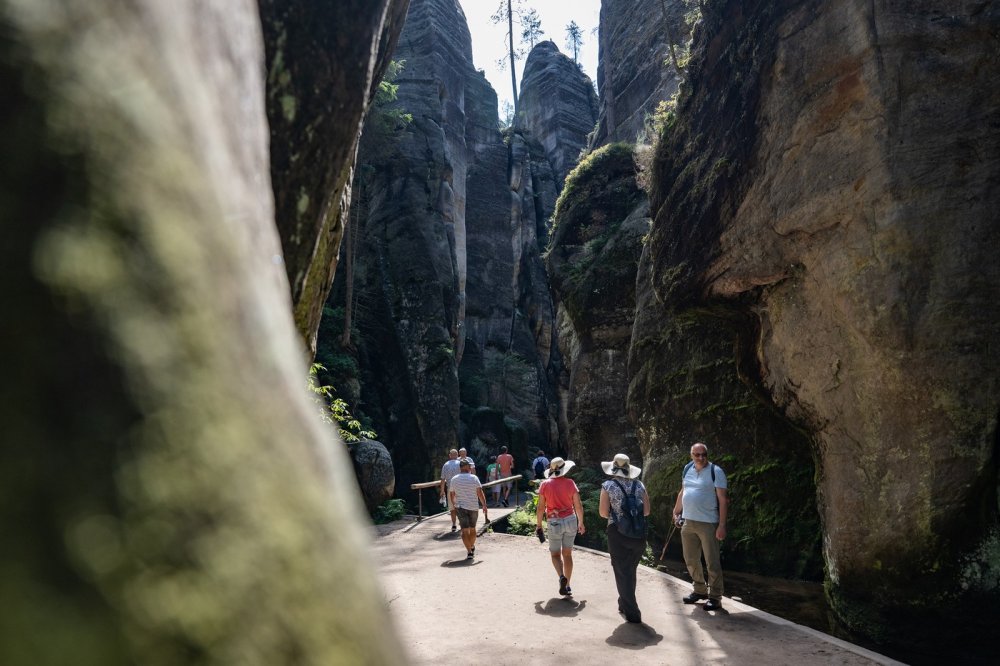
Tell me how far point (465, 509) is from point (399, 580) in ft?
5.79

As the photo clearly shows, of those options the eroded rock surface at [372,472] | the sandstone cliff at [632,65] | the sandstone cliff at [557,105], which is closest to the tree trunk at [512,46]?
the sandstone cliff at [557,105]

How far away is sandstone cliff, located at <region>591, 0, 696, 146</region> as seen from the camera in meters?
21.2

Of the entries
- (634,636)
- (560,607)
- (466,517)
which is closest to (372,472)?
(466,517)

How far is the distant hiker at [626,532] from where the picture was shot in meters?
6.13

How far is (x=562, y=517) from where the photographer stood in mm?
7328

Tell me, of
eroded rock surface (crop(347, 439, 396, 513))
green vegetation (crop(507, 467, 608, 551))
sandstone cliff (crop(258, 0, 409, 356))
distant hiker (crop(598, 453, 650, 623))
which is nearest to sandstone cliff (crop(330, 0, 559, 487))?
eroded rock surface (crop(347, 439, 396, 513))

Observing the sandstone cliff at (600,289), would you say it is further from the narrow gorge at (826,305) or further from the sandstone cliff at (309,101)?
the sandstone cliff at (309,101)

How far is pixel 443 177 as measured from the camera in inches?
1183

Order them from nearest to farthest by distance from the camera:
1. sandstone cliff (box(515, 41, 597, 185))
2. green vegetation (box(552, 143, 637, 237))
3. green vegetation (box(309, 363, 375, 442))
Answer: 1. green vegetation (box(309, 363, 375, 442))
2. green vegetation (box(552, 143, 637, 237))
3. sandstone cliff (box(515, 41, 597, 185))

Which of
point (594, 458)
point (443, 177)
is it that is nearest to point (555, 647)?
point (594, 458)

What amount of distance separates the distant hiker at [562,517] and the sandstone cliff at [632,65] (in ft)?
52.2

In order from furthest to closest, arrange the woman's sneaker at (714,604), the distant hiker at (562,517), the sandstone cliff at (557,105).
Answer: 1. the sandstone cliff at (557,105)
2. the distant hiker at (562,517)
3. the woman's sneaker at (714,604)

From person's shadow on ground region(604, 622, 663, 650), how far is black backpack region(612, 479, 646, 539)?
803 mm

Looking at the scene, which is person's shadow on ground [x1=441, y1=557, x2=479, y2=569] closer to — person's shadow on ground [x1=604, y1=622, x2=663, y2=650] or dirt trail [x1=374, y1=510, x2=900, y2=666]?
dirt trail [x1=374, y1=510, x2=900, y2=666]
